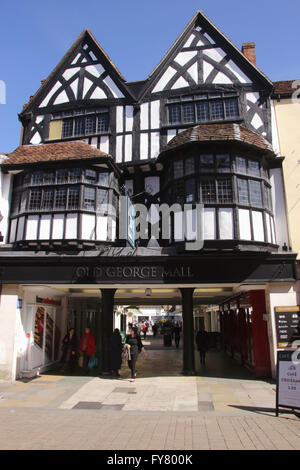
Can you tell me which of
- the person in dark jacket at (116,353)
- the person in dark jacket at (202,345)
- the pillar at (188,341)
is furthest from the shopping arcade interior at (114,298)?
the person in dark jacket at (116,353)

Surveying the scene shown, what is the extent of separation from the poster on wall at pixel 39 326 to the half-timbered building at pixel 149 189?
0.49ft

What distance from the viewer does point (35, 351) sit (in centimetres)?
1281

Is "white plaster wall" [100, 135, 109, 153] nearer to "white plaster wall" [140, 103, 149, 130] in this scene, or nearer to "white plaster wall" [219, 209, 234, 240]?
"white plaster wall" [140, 103, 149, 130]

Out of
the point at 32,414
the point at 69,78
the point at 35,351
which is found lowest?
the point at 32,414

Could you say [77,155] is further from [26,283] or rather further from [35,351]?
[35,351]

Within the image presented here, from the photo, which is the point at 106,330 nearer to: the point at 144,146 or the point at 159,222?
the point at 159,222

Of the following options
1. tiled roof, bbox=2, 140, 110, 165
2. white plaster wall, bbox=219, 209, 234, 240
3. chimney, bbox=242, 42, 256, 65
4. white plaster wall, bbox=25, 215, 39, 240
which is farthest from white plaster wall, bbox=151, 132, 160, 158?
chimney, bbox=242, 42, 256, 65

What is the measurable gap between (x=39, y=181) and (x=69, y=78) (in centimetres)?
593

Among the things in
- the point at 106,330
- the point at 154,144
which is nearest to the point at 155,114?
the point at 154,144

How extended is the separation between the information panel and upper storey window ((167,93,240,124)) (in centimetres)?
973

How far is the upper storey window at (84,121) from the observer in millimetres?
14758

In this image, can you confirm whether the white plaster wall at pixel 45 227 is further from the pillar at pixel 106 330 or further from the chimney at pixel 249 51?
the chimney at pixel 249 51
